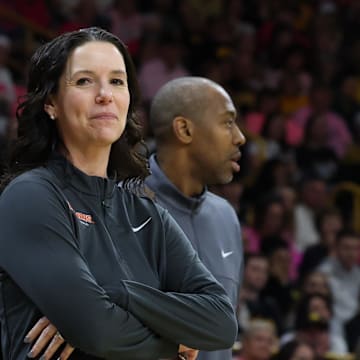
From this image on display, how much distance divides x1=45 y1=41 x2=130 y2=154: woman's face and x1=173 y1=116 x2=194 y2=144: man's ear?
42.8 inches

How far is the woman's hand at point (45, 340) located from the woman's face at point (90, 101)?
420 mm

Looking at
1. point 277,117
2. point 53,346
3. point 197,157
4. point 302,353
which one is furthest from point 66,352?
point 277,117

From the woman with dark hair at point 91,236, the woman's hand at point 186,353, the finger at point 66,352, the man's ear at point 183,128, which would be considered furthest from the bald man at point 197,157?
the finger at point 66,352

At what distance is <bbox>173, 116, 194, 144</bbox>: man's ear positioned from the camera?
11.3 feet

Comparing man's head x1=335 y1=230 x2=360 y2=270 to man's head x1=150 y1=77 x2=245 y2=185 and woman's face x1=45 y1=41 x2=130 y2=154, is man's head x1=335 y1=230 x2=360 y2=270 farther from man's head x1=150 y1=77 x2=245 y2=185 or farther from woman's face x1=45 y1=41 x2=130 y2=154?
woman's face x1=45 y1=41 x2=130 y2=154

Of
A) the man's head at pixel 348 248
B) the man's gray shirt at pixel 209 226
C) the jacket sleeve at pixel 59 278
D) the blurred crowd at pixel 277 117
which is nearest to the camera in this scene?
the jacket sleeve at pixel 59 278

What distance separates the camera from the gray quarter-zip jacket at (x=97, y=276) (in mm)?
2127

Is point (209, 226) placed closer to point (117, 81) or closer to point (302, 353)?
point (117, 81)

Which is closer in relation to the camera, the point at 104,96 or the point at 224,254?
the point at 104,96

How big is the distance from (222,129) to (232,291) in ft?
1.83

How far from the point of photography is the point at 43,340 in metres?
2.14

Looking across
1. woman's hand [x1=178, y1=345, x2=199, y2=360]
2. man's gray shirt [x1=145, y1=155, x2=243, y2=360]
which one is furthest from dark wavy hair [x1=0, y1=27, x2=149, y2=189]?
man's gray shirt [x1=145, y1=155, x2=243, y2=360]

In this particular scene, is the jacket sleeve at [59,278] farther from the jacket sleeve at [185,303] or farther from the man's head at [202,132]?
the man's head at [202,132]

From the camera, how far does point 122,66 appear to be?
2.39 metres
